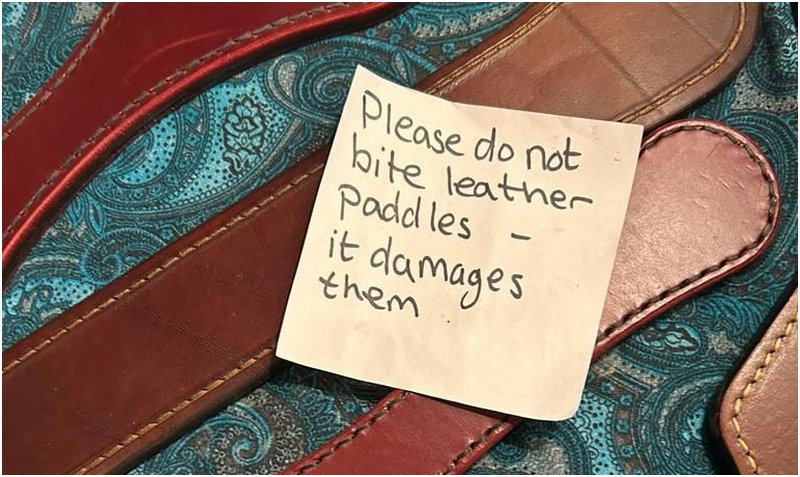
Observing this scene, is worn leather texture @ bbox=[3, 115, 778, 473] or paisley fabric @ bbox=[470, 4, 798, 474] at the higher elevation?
worn leather texture @ bbox=[3, 115, 778, 473]

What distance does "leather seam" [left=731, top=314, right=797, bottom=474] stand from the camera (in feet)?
1.55

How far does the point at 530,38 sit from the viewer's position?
57 centimetres

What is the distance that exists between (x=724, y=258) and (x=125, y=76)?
49 cm

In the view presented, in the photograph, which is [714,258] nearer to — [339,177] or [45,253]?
[339,177]

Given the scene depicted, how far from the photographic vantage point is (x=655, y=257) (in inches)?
20.1

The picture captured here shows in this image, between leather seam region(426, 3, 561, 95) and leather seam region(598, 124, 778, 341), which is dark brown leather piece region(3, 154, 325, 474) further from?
leather seam region(598, 124, 778, 341)

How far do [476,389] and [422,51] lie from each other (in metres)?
0.29

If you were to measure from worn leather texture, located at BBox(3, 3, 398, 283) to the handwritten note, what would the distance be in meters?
0.12

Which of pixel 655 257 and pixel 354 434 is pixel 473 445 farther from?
pixel 655 257

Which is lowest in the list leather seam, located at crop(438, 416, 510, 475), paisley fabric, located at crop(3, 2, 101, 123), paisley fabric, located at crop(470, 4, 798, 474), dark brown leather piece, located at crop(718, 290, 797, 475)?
dark brown leather piece, located at crop(718, 290, 797, 475)

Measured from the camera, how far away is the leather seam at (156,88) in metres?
0.58

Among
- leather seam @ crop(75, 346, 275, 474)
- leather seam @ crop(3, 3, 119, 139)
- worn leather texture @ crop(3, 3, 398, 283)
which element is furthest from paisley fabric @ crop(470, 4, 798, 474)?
leather seam @ crop(3, 3, 119, 139)

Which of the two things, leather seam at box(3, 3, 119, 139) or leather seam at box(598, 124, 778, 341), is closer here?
leather seam at box(598, 124, 778, 341)

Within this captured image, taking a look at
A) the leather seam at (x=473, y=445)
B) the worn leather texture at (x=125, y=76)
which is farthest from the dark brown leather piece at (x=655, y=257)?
the worn leather texture at (x=125, y=76)
